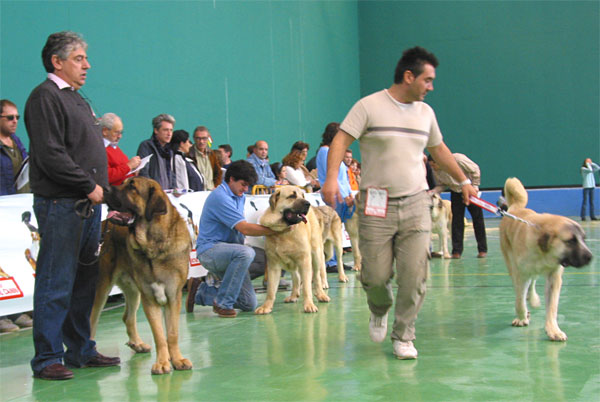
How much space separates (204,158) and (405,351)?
5.00 metres

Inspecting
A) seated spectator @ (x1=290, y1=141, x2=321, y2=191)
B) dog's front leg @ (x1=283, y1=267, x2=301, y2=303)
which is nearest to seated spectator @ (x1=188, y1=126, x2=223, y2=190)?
seated spectator @ (x1=290, y1=141, x2=321, y2=191)

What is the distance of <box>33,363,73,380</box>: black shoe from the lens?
3.77 m

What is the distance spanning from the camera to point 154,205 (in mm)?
3953

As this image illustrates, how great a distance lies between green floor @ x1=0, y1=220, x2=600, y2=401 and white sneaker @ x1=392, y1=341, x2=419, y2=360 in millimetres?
45

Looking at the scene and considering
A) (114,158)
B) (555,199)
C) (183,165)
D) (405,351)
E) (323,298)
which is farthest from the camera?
(555,199)

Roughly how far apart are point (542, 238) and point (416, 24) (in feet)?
61.7

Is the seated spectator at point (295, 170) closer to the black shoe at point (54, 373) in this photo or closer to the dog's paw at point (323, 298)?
the dog's paw at point (323, 298)

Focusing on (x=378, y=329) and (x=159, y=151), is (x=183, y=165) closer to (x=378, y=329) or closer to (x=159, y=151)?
(x=159, y=151)

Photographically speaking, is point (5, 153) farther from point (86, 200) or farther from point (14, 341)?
point (86, 200)

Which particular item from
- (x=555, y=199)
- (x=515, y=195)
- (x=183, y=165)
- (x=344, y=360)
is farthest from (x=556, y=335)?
(x=555, y=199)

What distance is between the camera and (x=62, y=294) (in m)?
3.75

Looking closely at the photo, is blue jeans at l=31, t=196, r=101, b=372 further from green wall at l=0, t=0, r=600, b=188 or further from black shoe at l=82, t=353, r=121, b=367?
green wall at l=0, t=0, r=600, b=188

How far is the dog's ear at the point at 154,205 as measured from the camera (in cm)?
395

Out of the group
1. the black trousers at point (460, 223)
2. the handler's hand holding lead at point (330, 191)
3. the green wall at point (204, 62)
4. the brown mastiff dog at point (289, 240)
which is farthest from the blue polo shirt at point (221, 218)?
the black trousers at point (460, 223)
